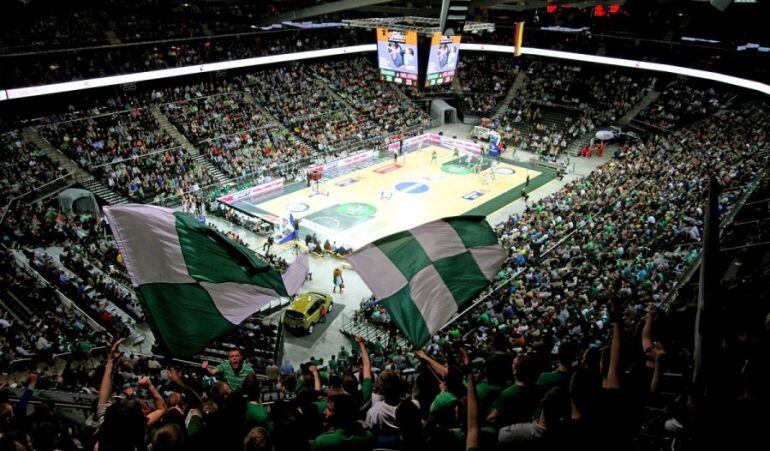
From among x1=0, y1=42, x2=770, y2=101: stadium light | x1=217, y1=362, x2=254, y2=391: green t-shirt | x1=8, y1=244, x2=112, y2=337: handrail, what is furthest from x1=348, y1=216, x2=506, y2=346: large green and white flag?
x1=0, y1=42, x2=770, y2=101: stadium light

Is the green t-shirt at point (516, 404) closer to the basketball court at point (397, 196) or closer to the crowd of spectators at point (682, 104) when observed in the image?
the basketball court at point (397, 196)

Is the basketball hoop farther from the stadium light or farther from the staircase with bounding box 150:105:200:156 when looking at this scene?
the stadium light

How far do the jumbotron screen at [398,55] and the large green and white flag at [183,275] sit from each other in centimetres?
2846

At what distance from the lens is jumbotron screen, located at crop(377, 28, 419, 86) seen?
3397cm

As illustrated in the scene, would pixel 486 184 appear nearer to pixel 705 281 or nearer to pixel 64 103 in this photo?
pixel 64 103

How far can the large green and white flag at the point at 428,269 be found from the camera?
25.1 feet

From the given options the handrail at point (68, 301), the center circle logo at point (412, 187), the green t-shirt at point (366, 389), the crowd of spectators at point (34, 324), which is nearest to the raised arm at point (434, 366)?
the green t-shirt at point (366, 389)

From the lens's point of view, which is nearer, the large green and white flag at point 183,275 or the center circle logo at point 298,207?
the large green and white flag at point 183,275

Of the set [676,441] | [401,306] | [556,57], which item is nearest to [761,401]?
[676,441]

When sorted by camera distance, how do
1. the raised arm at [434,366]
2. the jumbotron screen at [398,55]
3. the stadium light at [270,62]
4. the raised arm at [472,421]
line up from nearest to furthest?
1. the raised arm at [472,421]
2. the raised arm at [434,366]
3. the stadium light at [270,62]
4. the jumbotron screen at [398,55]

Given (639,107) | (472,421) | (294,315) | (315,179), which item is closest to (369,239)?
(315,179)

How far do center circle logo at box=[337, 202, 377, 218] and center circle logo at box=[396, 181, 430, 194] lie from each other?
3.96 meters

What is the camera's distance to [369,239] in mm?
27344

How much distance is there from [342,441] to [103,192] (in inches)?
1185
